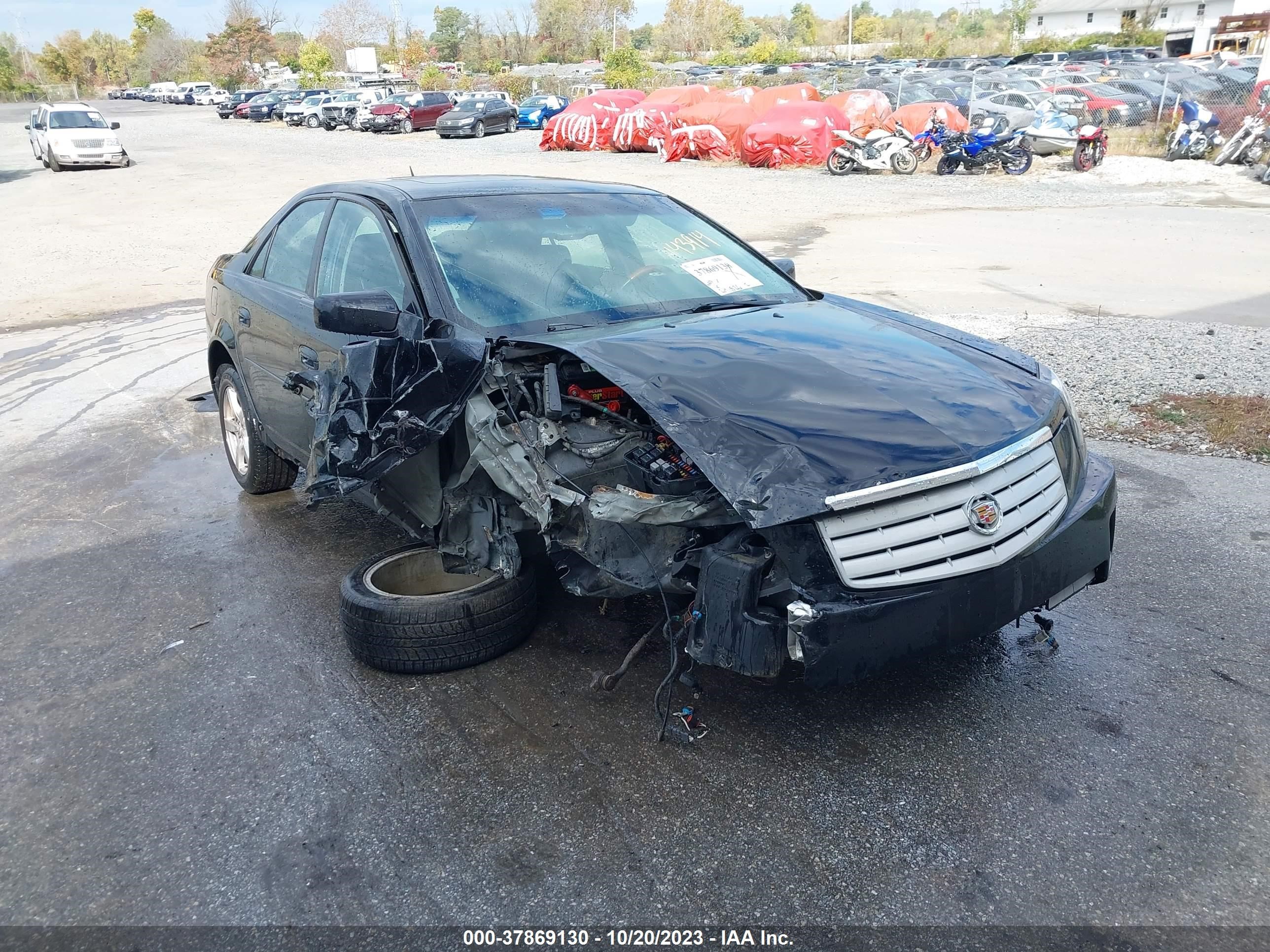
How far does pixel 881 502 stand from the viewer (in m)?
2.84

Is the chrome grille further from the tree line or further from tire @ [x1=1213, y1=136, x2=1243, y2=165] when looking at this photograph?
the tree line

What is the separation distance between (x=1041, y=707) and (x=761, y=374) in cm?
148

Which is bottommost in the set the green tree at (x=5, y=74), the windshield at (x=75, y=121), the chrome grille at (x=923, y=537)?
the chrome grille at (x=923, y=537)

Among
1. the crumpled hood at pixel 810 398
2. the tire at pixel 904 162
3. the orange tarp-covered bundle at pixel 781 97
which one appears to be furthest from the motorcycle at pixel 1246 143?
the crumpled hood at pixel 810 398

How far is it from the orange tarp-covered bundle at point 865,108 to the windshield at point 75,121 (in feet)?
67.4

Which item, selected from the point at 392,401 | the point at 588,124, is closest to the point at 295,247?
the point at 392,401

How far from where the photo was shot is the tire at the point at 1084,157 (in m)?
21.6

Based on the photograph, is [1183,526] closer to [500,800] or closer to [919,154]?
[500,800]

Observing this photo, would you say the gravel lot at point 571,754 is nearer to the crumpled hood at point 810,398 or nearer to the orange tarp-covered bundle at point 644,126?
the crumpled hood at point 810,398

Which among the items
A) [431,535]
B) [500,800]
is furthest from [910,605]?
[431,535]

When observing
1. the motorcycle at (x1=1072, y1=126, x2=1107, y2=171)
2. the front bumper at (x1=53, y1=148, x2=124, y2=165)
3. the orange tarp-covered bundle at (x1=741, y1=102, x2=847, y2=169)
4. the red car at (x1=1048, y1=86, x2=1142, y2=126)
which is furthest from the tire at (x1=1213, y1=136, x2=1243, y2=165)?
the front bumper at (x1=53, y1=148, x2=124, y2=165)

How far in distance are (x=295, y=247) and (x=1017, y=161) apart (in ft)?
66.6

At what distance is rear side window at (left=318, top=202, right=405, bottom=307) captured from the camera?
4172 mm

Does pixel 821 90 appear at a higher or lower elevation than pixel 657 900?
higher
